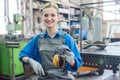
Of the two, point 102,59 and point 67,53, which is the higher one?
point 67,53

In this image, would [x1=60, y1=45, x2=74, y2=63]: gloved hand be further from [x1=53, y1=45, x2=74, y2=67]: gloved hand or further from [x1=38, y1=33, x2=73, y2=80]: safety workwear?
[x1=38, y1=33, x2=73, y2=80]: safety workwear

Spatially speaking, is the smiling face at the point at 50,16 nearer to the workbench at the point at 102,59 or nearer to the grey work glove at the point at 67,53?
the grey work glove at the point at 67,53

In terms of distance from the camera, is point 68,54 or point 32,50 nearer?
point 68,54

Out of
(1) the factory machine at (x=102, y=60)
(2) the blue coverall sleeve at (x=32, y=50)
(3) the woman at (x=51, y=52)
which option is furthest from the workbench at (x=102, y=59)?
(2) the blue coverall sleeve at (x=32, y=50)

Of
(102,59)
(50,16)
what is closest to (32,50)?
(50,16)

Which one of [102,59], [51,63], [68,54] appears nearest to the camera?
[68,54]

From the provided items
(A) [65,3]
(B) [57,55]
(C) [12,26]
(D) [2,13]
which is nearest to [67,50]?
(B) [57,55]

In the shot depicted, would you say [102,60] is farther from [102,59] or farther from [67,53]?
[67,53]

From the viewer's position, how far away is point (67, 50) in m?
1.17

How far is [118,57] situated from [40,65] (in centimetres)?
104

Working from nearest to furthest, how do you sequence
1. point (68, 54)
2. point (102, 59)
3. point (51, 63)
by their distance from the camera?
point (68, 54) → point (51, 63) → point (102, 59)

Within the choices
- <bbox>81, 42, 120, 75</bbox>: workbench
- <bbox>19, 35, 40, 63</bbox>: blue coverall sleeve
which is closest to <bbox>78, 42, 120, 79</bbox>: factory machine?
<bbox>81, 42, 120, 75</bbox>: workbench

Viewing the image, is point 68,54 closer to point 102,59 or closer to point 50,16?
point 50,16

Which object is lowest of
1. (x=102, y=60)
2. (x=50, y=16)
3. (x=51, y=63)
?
(x=102, y=60)
